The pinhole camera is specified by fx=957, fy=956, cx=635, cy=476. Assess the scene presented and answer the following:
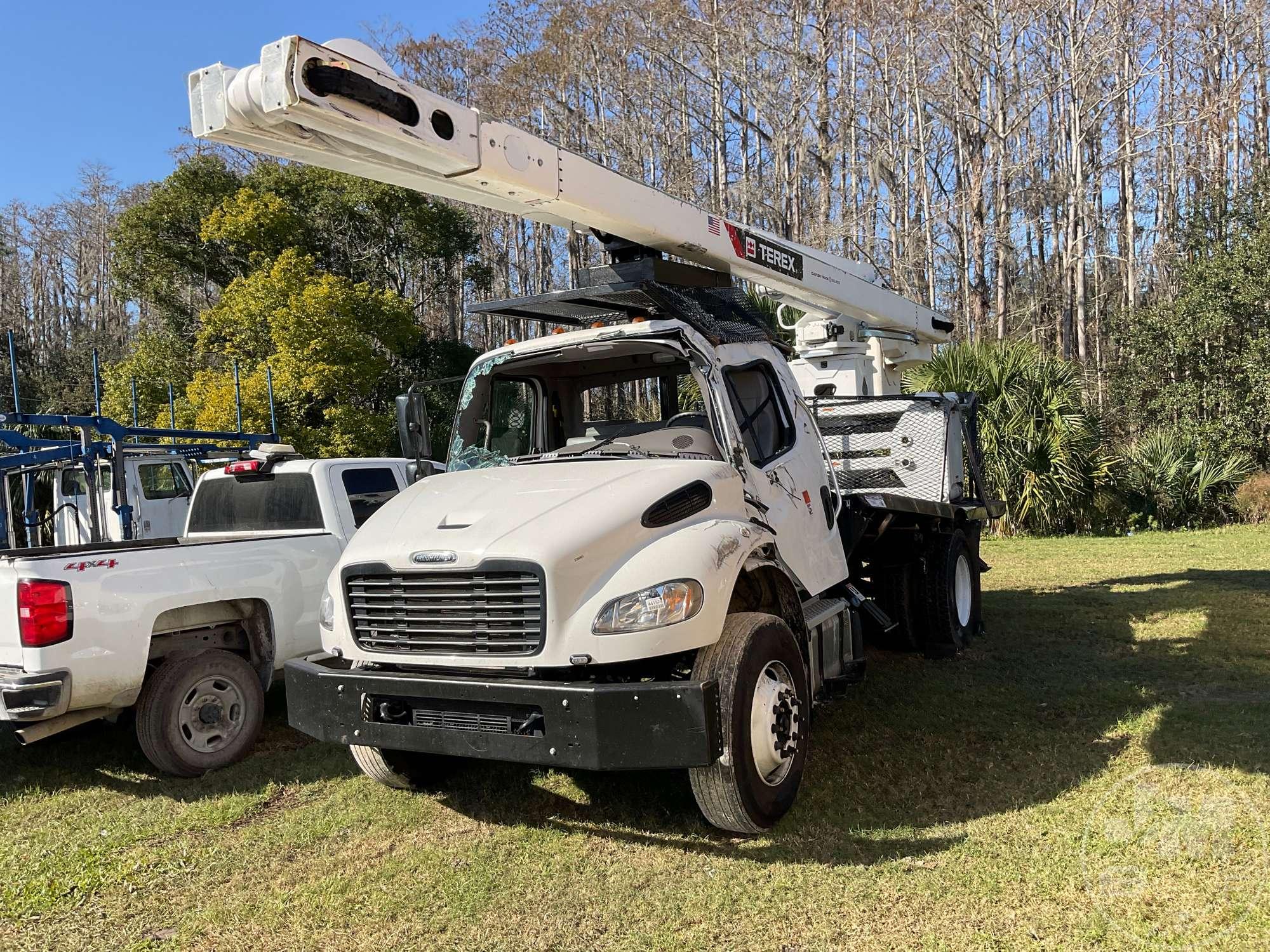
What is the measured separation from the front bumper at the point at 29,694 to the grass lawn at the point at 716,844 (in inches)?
24.5

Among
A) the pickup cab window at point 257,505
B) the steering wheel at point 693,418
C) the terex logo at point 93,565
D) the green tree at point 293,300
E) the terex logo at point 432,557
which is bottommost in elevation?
the terex logo at point 93,565

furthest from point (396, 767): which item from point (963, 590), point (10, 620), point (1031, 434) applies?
point (1031, 434)

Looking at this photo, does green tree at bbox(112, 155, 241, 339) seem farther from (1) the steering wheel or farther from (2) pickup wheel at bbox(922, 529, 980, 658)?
(1) the steering wheel

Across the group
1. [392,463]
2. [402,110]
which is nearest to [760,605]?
[402,110]

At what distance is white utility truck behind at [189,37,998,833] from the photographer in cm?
390

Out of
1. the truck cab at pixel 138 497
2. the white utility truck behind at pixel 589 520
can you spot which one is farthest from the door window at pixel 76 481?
the white utility truck behind at pixel 589 520

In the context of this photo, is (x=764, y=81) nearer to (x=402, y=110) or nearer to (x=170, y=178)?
(x=170, y=178)

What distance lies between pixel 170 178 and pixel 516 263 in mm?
14634

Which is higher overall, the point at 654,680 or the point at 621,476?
the point at 621,476

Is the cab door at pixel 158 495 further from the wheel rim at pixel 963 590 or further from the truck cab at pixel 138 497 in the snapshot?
the wheel rim at pixel 963 590

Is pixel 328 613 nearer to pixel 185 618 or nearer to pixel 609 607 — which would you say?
pixel 609 607

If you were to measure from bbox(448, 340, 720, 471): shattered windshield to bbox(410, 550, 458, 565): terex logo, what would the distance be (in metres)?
1.20

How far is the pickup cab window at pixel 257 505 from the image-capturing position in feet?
22.7

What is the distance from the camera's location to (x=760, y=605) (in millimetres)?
4816
